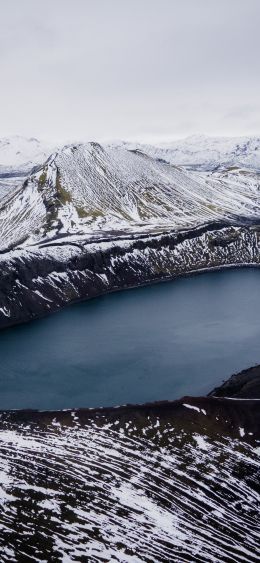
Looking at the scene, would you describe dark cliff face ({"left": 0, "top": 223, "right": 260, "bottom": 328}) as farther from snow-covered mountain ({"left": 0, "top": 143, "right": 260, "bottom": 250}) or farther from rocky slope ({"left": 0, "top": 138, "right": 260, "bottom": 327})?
snow-covered mountain ({"left": 0, "top": 143, "right": 260, "bottom": 250})

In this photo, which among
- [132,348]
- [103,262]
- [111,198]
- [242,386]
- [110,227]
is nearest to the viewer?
[242,386]

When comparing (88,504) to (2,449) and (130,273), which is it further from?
(130,273)

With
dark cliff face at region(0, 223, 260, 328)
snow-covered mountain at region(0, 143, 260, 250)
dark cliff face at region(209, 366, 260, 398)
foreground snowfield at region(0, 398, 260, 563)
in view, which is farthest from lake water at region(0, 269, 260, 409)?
snow-covered mountain at region(0, 143, 260, 250)

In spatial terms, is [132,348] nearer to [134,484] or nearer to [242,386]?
[242,386]

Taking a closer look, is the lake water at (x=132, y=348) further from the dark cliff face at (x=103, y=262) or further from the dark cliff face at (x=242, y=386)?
the dark cliff face at (x=103, y=262)

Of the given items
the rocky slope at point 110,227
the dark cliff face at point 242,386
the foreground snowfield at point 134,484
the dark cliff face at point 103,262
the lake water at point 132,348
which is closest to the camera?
the foreground snowfield at point 134,484

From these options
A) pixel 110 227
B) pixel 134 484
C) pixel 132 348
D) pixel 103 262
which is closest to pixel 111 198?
pixel 110 227

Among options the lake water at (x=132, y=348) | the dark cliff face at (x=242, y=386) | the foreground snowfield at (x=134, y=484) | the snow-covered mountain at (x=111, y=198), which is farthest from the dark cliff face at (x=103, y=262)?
the foreground snowfield at (x=134, y=484)
